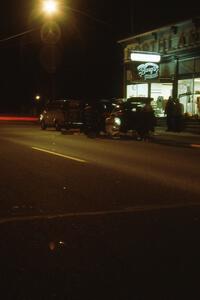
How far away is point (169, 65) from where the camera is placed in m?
35.7

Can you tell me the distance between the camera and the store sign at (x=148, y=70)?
1421 inches

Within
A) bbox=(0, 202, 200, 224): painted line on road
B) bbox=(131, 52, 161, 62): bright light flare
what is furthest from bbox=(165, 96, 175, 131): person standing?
bbox=(0, 202, 200, 224): painted line on road

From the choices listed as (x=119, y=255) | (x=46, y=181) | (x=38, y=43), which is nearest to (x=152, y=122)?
(x=46, y=181)

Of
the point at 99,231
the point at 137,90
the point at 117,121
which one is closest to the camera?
the point at 99,231

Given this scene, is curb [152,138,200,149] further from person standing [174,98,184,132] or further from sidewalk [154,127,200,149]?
person standing [174,98,184,132]

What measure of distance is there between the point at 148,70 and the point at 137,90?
3242 millimetres

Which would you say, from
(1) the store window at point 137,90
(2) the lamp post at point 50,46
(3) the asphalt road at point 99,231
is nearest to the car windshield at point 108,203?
(3) the asphalt road at point 99,231

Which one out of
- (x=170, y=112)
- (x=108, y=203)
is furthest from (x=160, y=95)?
(x=108, y=203)

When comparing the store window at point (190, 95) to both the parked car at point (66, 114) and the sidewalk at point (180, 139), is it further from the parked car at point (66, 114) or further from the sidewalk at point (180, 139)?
the parked car at point (66, 114)

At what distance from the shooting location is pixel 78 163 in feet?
52.5

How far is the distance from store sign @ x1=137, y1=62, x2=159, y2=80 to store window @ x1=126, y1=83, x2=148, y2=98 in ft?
4.39

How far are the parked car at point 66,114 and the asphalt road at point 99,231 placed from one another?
16.5 m

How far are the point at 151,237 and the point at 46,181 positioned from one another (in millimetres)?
5287

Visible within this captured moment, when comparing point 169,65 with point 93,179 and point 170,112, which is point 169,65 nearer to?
point 170,112
